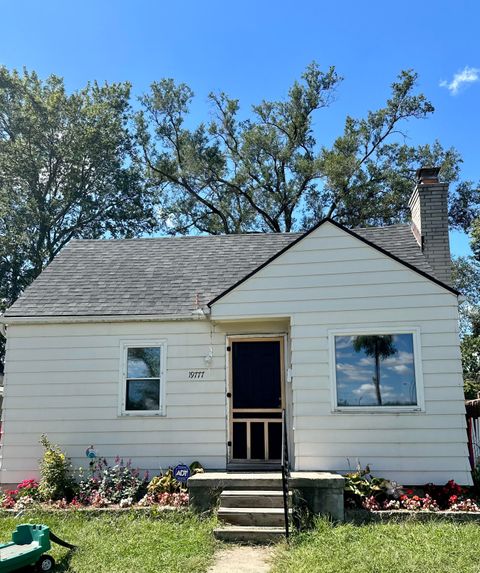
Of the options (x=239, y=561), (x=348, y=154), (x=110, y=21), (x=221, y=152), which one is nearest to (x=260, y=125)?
(x=221, y=152)

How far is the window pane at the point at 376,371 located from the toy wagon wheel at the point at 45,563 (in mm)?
4771

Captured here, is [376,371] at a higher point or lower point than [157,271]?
lower

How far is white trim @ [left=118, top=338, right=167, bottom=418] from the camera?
29.8 feet

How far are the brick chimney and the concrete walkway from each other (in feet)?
21.5

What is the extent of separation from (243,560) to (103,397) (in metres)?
4.37

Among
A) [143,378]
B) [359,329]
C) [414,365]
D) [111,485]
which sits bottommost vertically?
[111,485]

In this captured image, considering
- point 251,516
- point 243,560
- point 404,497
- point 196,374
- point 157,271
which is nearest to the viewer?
point 243,560

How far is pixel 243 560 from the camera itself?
19.3 ft

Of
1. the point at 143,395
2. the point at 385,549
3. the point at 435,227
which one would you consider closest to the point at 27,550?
the point at 385,549

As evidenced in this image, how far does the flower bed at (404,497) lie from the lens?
7.16 m

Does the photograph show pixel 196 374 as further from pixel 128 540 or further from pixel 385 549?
pixel 385 549

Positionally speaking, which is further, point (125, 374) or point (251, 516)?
point (125, 374)

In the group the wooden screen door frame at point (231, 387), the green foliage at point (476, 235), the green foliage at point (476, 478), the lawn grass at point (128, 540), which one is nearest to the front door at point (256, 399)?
the wooden screen door frame at point (231, 387)

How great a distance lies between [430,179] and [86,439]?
876 cm
